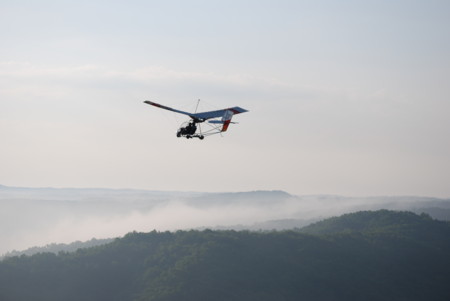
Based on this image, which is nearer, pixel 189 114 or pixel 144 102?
pixel 144 102

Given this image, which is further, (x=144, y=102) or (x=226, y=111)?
(x=226, y=111)

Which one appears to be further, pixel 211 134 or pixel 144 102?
pixel 211 134

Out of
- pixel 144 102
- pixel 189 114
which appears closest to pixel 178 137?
pixel 189 114

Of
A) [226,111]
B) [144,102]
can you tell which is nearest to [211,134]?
[226,111]

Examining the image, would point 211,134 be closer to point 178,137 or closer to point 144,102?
point 178,137

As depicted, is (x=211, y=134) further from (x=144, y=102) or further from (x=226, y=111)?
(x=144, y=102)

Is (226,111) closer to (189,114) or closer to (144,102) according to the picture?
(189,114)
